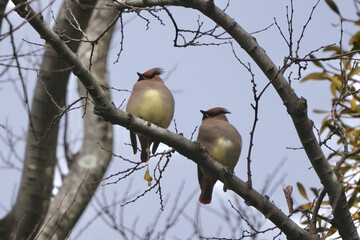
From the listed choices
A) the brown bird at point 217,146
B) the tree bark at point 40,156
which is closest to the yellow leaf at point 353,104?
the brown bird at point 217,146

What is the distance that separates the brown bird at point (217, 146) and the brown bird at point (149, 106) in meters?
0.28

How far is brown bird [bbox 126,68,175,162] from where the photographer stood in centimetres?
429

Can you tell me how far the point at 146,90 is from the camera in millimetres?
4395

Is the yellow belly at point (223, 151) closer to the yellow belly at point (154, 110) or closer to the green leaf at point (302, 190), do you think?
the yellow belly at point (154, 110)

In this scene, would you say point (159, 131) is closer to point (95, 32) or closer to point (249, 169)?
point (249, 169)

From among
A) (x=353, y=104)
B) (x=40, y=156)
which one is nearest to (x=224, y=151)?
(x=353, y=104)

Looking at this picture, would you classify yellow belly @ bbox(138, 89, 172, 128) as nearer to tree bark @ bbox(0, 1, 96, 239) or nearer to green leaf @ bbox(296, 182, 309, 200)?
tree bark @ bbox(0, 1, 96, 239)

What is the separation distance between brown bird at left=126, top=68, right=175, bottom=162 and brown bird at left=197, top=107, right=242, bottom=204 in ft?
0.93

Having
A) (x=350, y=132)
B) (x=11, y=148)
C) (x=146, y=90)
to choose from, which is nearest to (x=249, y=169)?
(x=146, y=90)

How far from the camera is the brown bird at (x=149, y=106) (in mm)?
4285

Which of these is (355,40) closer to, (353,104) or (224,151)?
(353,104)

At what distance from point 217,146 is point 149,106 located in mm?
540

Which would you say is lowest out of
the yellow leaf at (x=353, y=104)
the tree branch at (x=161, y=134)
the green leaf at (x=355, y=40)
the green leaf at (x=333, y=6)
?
the tree branch at (x=161, y=134)

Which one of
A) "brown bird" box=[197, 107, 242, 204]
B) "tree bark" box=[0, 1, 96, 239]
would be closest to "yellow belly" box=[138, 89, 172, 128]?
"brown bird" box=[197, 107, 242, 204]
